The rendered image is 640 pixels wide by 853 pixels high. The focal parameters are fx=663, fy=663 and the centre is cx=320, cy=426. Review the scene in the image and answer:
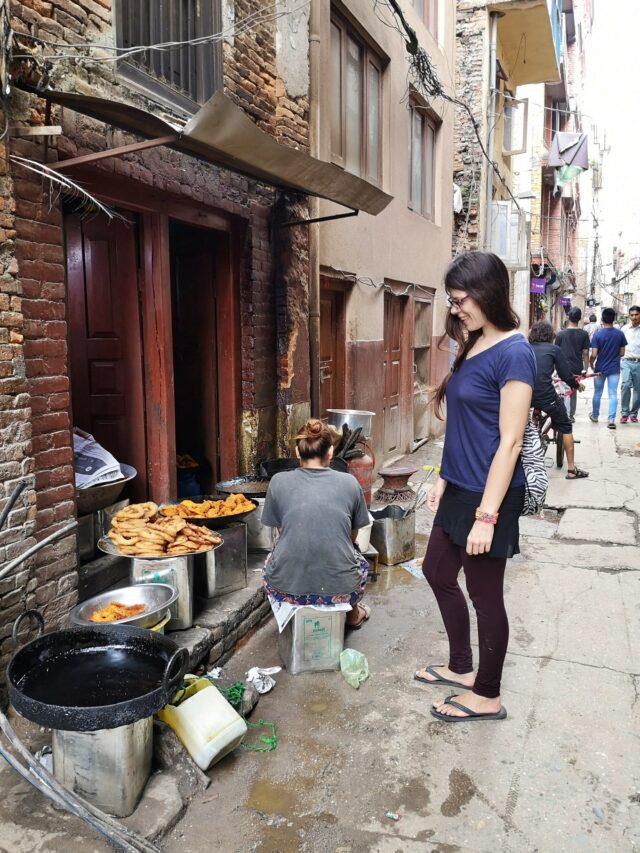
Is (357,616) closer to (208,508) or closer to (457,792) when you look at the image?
(208,508)

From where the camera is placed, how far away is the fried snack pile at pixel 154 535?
3.97m

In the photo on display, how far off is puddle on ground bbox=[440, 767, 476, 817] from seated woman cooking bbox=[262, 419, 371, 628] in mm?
1164

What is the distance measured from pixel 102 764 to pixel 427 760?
1.50 m

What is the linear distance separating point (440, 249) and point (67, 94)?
956 cm

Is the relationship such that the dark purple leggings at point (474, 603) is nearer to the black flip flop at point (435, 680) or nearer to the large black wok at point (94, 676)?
the black flip flop at point (435, 680)

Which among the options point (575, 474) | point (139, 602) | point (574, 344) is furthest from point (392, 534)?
point (574, 344)

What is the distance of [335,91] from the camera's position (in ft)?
25.7

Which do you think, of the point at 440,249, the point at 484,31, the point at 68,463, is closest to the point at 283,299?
the point at 68,463

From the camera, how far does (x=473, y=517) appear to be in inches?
126

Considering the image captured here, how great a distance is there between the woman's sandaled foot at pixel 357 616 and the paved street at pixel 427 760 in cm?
10

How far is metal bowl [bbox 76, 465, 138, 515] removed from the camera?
424cm

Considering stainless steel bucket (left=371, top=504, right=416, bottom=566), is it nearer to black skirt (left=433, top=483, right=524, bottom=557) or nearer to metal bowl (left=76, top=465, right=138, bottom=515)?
metal bowl (left=76, top=465, right=138, bottom=515)

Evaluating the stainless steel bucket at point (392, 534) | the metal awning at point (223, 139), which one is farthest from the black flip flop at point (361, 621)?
the metal awning at point (223, 139)

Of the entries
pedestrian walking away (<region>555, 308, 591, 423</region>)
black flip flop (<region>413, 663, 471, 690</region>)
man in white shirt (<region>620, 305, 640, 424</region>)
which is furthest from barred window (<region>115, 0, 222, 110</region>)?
man in white shirt (<region>620, 305, 640, 424</region>)
